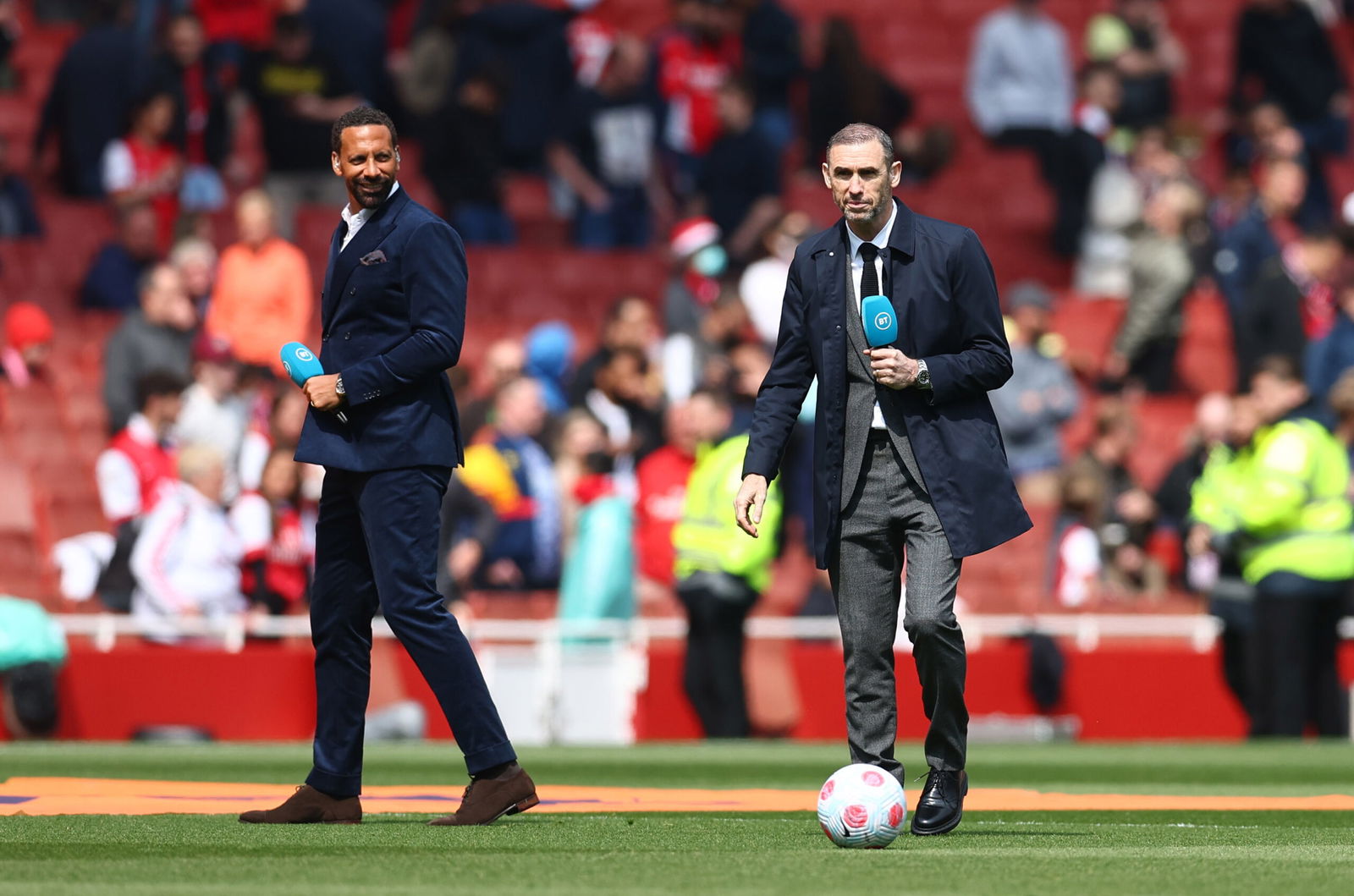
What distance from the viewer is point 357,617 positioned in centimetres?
852

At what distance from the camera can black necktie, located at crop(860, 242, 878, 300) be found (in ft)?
27.5

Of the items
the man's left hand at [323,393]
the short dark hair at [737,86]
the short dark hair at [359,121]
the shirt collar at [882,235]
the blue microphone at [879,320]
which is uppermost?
the short dark hair at [737,86]

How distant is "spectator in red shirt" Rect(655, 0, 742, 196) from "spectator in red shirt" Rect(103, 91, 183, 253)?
15.4 ft

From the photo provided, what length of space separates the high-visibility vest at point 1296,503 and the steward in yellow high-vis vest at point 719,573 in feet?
9.57

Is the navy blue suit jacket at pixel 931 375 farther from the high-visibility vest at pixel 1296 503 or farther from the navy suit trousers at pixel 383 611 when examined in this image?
the high-visibility vest at pixel 1296 503

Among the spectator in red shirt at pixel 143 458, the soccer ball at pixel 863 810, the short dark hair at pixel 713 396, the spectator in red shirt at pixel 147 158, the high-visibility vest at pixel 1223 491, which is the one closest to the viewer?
the soccer ball at pixel 863 810

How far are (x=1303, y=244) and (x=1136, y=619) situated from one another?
4.32 metres

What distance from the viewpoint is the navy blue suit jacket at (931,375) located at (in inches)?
323

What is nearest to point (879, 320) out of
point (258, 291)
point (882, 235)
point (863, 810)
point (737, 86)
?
point (882, 235)

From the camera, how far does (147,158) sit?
19359 mm

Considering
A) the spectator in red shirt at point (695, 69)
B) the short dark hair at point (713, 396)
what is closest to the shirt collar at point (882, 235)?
the short dark hair at point (713, 396)

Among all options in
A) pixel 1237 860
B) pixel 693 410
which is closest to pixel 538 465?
pixel 693 410

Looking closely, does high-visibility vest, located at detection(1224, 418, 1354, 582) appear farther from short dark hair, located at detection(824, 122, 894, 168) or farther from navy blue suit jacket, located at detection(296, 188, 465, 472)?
navy blue suit jacket, located at detection(296, 188, 465, 472)

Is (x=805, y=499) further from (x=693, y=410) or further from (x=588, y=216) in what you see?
(x=588, y=216)
